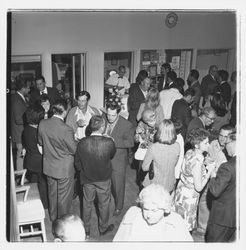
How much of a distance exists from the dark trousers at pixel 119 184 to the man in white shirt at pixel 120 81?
3.07 m

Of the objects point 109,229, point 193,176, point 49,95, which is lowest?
point 109,229

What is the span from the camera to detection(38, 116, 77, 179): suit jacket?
154 inches

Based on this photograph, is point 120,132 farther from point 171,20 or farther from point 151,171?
point 171,20

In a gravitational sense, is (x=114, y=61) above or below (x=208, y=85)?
above

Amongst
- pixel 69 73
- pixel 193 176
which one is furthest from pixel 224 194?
pixel 69 73

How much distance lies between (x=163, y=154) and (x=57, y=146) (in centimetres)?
124

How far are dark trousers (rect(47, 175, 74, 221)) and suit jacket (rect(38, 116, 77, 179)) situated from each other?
0.44 ft

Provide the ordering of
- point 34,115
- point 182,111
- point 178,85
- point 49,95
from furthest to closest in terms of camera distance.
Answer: point 178,85 < point 49,95 < point 182,111 < point 34,115

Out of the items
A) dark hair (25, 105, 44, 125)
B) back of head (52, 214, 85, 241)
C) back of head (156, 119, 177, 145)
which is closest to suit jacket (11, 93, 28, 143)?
dark hair (25, 105, 44, 125)

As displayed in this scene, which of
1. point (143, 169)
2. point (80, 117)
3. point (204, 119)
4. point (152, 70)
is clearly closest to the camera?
point (143, 169)

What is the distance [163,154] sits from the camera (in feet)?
12.2

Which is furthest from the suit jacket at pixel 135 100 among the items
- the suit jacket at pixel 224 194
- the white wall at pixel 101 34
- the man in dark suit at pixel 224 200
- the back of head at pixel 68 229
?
the back of head at pixel 68 229
